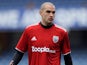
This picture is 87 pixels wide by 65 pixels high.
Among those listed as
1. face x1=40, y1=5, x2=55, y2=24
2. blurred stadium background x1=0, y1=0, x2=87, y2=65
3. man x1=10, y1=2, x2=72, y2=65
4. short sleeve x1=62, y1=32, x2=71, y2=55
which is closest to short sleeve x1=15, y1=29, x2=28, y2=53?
man x1=10, y1=2, x2=72, y2=65

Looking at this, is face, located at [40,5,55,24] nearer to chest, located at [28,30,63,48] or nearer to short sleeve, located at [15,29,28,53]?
chest, located at [28,30,63,48]

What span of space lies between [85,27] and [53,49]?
8.17 m

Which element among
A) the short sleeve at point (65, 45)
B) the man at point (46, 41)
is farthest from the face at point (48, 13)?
the short sleeve at point (65, 45)

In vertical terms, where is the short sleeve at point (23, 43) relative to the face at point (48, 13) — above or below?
below

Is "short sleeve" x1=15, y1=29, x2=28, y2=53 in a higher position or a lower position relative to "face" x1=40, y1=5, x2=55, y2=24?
lower

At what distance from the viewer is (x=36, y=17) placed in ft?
52.3

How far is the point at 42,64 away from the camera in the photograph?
7543 millimetres

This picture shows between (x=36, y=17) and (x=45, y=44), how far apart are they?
8.45m

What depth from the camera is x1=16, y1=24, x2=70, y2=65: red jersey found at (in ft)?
24.7

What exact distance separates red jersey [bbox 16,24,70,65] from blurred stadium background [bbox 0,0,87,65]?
783 cm

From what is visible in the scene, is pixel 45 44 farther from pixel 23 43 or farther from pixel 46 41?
pixel 23 43

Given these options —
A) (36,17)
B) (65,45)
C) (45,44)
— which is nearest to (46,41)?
(45,44)

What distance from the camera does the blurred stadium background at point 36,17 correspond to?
616 inches

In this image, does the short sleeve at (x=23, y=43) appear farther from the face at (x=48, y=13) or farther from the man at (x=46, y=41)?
the face at (x=48, y=13)
